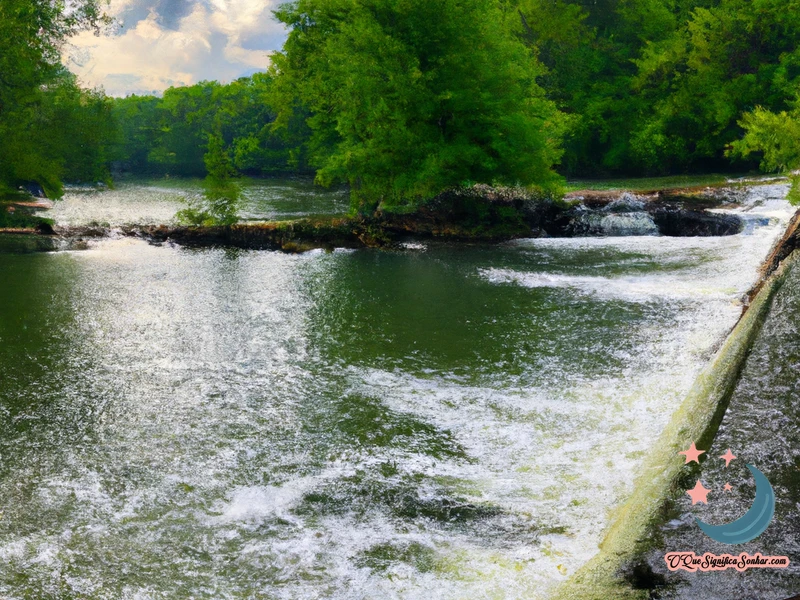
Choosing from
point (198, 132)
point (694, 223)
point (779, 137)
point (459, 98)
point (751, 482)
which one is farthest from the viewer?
point (198, 132)

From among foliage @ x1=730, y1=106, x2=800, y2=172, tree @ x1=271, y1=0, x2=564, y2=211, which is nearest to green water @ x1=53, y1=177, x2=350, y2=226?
tree @ x1=271, y1=0, x2=564, y2=211

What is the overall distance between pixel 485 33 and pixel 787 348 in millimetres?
17976

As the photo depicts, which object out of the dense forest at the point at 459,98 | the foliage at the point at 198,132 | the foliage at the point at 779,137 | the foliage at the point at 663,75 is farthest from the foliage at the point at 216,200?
the foliage at the point at 198,132

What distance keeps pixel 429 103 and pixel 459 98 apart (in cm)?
96

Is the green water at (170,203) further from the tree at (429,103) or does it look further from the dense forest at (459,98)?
Result: the tree at (429,103)

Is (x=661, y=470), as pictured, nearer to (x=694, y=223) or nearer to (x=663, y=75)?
(x=694, y=223)

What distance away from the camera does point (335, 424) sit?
7.38 meters

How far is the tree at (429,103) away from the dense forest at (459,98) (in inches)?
2.0

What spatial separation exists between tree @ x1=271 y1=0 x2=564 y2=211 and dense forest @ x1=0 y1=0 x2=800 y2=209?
0.17 ft

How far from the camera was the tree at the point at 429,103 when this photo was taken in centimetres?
2111

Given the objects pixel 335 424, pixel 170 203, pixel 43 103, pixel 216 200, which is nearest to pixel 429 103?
pixel 216 200

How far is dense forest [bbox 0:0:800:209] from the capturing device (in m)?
21.2

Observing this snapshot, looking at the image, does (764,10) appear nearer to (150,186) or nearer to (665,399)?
(665,399)

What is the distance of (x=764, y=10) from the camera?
35.0 metres
